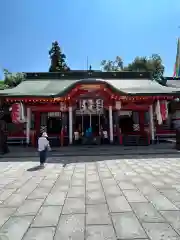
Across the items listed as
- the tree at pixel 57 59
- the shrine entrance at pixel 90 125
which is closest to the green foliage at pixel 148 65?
the tree at pixel 57 59

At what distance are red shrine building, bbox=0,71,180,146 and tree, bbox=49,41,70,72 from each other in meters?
22.3

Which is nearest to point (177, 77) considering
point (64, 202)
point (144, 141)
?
point (144, 141)

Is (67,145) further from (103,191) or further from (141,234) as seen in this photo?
(141,234)

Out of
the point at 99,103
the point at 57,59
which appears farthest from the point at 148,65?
the point at 99,103

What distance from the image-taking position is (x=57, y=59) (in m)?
41.8

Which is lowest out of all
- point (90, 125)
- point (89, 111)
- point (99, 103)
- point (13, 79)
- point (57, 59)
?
point (90, 125)

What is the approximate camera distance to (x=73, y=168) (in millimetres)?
8258

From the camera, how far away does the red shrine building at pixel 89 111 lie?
14430mm

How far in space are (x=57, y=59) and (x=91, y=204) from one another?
40.4 metres

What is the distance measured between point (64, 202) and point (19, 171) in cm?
398

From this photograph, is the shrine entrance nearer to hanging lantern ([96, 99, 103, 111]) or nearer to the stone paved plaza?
hanging lantern ([96, 99, 103, 111])

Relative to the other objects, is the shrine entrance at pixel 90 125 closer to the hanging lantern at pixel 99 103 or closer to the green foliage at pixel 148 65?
the hanging lantern at pixel 99 103

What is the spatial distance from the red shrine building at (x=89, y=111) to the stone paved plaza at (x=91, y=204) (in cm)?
738

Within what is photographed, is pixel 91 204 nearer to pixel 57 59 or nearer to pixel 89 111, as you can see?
pixel 89 111
